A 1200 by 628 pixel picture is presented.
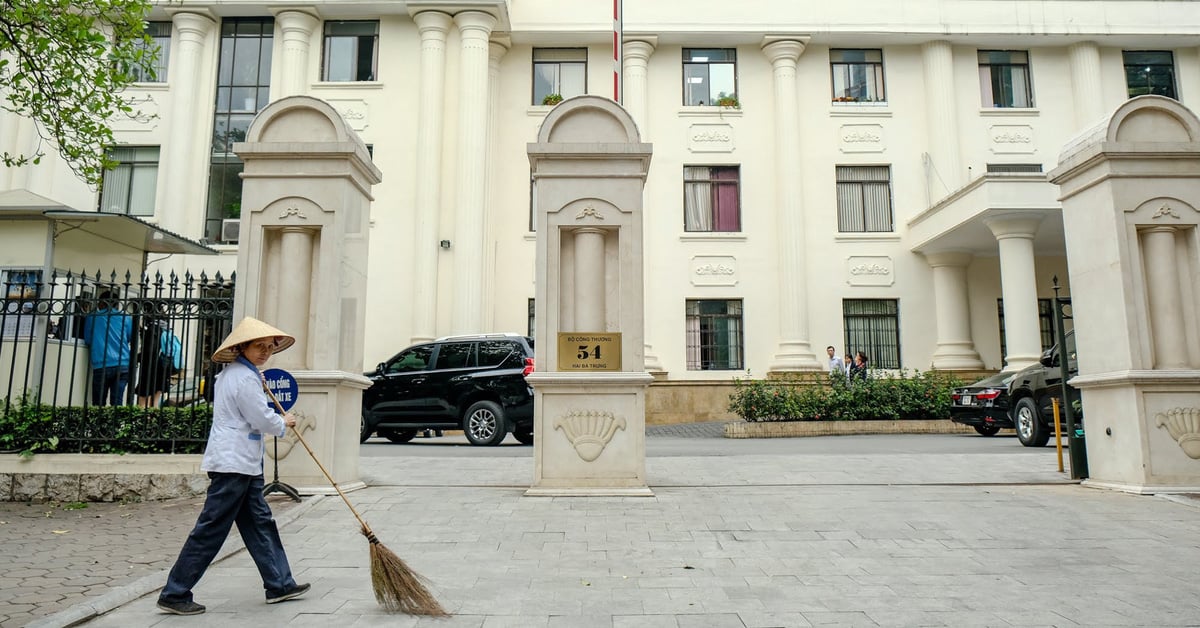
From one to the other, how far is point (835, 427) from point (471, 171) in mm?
11304

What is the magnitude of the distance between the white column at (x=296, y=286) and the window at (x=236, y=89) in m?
15.8

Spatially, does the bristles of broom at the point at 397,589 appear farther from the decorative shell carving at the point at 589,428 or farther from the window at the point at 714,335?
the window at the point at 714,335

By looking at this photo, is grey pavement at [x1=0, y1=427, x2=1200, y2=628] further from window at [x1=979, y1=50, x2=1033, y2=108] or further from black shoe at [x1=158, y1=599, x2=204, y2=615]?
window at [x1=979, y1=50, x2=1033, y2=108]

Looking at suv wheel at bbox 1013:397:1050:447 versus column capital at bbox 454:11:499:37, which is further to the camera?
column capital at bbox 454:11:499:37

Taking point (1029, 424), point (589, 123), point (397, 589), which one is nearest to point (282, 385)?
point (397, 589)

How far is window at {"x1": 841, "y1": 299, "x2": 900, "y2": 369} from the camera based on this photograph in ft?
71.9

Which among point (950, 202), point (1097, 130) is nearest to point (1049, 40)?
point (950, 202)

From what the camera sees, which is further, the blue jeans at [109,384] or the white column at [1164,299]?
the blue jeans at [109,384]

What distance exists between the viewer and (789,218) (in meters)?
21.9


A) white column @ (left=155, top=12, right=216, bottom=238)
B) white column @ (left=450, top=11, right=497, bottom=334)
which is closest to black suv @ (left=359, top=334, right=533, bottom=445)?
white column @ (left=450, top=11, right=497, bottom=334)

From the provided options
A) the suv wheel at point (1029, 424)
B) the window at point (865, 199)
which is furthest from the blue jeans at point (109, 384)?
the window at point (865, 199)

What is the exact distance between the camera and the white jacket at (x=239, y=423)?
4.31 meters

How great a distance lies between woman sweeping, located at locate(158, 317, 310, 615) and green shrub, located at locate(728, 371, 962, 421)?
1462cm

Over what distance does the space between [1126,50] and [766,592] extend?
1018 inches
